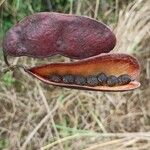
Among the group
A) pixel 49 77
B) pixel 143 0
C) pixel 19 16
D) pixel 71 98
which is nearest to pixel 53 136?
pixel 71 98

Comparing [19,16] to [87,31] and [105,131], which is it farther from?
[87,31]

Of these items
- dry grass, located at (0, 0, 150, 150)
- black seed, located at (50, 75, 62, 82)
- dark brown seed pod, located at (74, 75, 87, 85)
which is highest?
black seed, located at (50, 75, 62, 82)

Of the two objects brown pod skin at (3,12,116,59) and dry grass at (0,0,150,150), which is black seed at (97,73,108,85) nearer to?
brown pod skin at (3,12,116,59)

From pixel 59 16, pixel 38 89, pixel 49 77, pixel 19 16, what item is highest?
pixel 59 16

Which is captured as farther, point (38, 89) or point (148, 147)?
point (38, 89)

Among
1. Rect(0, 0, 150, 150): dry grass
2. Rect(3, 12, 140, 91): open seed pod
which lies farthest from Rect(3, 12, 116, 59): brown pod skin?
Rect(0, 0, 150, 150): dry grass

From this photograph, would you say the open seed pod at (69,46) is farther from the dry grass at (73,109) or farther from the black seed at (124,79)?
the dry grass at (73,109)
